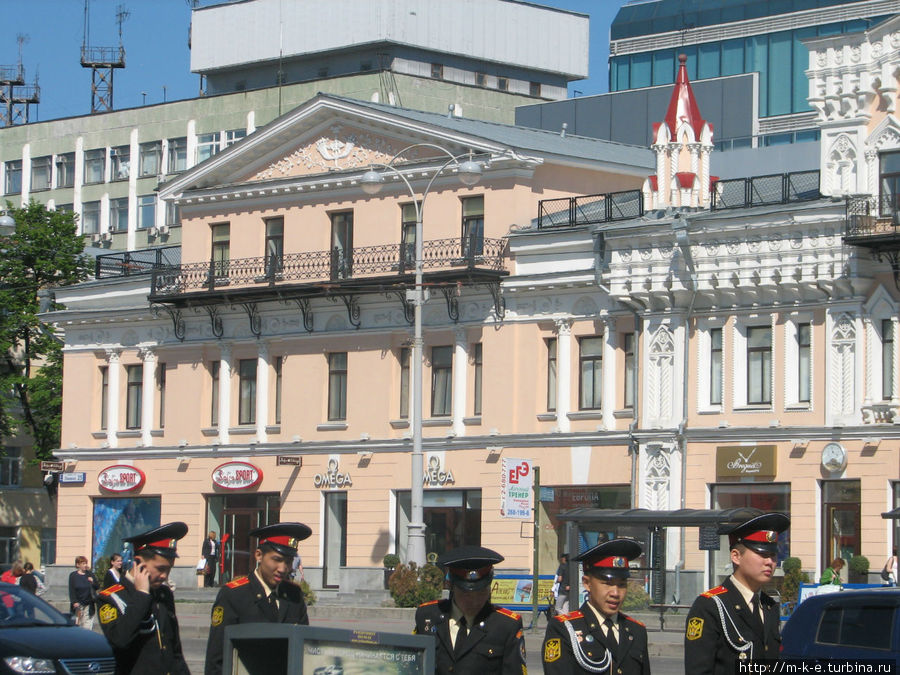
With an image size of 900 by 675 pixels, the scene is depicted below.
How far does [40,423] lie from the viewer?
6400cm

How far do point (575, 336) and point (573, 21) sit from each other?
46801mm

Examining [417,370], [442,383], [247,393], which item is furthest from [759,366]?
[247,393]

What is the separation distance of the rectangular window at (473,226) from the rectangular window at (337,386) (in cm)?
545

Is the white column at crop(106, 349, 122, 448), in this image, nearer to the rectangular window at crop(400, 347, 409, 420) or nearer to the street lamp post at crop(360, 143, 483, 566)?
the rectangular window at crop(400, 347, 409, 420)

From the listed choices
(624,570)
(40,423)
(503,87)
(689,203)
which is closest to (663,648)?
(689,203)

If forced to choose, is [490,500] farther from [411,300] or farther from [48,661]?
[48,661]

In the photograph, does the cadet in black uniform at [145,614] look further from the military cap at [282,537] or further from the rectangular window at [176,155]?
the rectangular window at [176,155]

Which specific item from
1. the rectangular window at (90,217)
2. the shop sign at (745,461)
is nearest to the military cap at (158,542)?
the shop sign at (745,461)

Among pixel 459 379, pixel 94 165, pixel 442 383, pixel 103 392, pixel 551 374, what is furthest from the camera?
pixel 94 165

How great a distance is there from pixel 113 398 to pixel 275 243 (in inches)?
296

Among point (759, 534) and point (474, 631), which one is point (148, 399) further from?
point (759, 534)

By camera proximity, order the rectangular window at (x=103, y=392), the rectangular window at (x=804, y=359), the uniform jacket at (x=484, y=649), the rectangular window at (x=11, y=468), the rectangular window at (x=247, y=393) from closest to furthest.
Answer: the uniform jacket at (x=484, y=649) → the rectangular window at (x=804, y=359) → the rectangular window at (x=247, y=393) → the rectangular window at (x=103, y=392) → the rectangular window at (x=11, y=468)

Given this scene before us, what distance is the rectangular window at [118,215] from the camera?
88062 millimetres

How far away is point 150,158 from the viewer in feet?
287
